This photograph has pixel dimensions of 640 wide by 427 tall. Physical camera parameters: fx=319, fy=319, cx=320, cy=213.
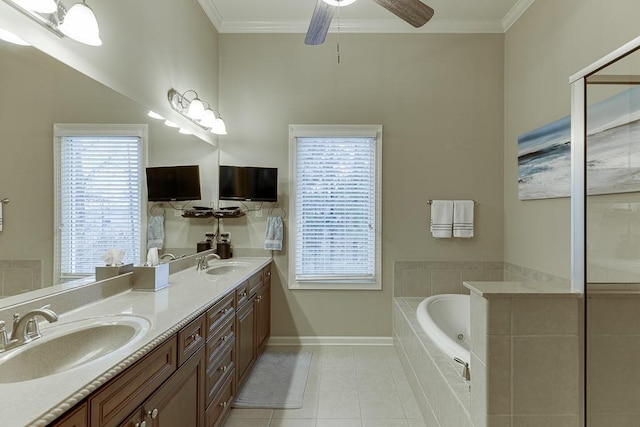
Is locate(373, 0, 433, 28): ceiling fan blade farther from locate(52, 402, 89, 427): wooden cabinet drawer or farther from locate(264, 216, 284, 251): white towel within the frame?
locate(52, 402, 89, 427): wooden cabinet drawer

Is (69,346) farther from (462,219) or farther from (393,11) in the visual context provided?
(462,219)

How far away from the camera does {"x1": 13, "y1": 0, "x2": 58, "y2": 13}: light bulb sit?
3.93 ft

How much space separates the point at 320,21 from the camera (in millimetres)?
1988

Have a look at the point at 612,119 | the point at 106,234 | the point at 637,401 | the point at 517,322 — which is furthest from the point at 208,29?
the point at 637,401

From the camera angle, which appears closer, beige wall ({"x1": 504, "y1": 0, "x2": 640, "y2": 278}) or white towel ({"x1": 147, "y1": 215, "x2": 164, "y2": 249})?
beige wall ({"x1": 504, "y1": 0, "x2": 640, "y2": 278})

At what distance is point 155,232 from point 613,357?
8.49ft

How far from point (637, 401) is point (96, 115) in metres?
2.82

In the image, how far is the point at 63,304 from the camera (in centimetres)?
146

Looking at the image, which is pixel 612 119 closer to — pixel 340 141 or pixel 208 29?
pixel 340 141

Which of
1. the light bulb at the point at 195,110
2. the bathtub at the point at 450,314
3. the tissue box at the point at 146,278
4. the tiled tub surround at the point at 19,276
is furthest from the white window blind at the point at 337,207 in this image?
the tiled tub surround at the point at 19,276

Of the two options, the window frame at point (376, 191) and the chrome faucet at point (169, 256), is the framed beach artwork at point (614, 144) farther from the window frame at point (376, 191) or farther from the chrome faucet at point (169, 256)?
the chrome faucet at point (169, 256)

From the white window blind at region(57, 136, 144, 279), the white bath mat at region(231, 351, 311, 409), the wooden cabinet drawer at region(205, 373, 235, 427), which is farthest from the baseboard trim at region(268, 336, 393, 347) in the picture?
the white window blind at region(57, 136, 144, 279)

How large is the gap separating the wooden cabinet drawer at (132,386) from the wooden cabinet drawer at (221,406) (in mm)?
593

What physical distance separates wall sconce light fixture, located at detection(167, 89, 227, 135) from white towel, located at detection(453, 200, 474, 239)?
242cm
